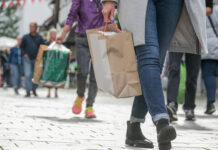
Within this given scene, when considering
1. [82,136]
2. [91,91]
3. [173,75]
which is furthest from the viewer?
[91,91]

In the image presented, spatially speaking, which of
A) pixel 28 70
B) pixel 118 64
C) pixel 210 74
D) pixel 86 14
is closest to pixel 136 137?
pixel 118 64

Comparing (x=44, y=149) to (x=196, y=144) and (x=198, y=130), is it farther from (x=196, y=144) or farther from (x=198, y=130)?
(x=198, y=130)

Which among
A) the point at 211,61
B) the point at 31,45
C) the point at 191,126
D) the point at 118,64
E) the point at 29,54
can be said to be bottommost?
the point at 191,126

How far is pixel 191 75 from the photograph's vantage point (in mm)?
6254

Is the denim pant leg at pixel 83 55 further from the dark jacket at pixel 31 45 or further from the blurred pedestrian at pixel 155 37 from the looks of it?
the dark jacket at pixel 31 45

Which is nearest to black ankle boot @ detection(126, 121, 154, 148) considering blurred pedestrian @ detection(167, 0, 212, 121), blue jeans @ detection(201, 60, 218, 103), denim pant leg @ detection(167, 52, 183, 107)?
blurred pedestrian @ detection(167, 0, 212, 121)

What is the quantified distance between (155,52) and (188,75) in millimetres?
3087

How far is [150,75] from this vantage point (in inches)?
127

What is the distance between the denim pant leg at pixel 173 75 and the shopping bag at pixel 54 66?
7.82 feet

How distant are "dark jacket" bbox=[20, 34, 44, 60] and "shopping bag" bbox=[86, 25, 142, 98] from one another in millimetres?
9482

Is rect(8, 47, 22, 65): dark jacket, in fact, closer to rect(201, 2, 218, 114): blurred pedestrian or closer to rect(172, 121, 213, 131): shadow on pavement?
rect(201, 2, 218, 114): blurred pedestrian

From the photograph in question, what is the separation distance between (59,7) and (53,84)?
30.9 metres

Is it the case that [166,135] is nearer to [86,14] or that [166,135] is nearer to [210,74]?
[86,14]

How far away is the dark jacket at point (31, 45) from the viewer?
42.0 ft
